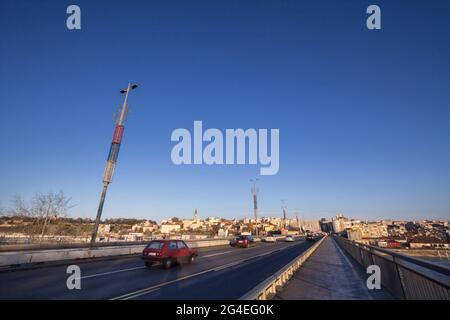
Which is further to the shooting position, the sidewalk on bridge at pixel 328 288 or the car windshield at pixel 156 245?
the car windshield at pixel 156 245

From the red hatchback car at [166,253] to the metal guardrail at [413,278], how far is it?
414 inches

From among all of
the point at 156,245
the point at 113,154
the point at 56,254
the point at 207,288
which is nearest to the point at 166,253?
the point at 156,245

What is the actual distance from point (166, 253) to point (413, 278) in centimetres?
1223

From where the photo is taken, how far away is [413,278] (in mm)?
7035

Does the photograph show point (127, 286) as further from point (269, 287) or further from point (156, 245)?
point (156, 245)

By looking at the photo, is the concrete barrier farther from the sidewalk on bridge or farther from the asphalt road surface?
the sidewalk on bridge

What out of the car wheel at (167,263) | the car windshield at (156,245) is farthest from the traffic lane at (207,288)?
the car windshield at (156,245)

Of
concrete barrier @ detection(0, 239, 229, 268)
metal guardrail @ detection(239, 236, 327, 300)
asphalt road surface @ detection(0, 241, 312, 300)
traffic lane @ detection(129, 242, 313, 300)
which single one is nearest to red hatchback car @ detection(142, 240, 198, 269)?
asphalt road surface @ detection(0, 241, 312, 300)

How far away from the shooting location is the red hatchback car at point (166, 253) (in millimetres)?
15812

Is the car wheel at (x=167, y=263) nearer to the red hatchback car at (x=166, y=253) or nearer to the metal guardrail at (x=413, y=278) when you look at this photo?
the red hatchback car at (x=166, y=253)

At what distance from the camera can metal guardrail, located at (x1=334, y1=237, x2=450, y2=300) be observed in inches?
208

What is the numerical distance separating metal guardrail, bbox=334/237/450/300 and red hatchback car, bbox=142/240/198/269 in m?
10.5

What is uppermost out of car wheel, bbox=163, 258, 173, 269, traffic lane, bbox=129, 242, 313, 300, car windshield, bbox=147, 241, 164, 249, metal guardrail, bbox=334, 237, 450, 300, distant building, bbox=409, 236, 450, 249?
metal guardrail, bbox=334, 237, 450, 300
